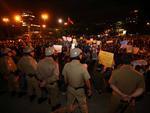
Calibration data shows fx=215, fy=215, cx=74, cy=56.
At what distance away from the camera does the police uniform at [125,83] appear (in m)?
4.80

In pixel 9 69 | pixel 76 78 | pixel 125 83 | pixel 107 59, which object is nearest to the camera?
pixel 125 83

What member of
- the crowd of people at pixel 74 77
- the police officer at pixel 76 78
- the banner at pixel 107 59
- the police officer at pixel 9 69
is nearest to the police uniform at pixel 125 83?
the crowd of people at pixel 74 77

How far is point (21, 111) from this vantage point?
26.3ft

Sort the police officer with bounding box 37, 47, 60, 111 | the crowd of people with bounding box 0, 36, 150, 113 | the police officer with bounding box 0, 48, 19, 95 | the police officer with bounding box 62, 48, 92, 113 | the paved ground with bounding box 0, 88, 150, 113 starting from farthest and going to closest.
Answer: the police officer with bounding box 0, 48, 19, 95 → the paved ground with bounding box 0, 88, 150, 113 → the police officer with bounding box 37, 47, 60, 111 → the police officer with bounding box 62, 48, 92, 113 → the crowd of people with bounding box 0, 36, 150, 113

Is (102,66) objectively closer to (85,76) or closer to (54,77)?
(54,77)

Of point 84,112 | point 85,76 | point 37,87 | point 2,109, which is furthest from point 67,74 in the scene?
point 2,109

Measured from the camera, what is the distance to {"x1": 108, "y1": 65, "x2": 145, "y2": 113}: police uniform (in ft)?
15.8

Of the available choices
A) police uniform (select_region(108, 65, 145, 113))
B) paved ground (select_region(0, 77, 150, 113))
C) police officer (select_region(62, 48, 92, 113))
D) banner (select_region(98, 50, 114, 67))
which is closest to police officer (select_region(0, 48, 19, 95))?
paved ground (select_region(0, 77, 150, 113))

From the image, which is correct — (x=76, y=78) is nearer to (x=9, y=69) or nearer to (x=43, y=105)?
(x=43, y=105)

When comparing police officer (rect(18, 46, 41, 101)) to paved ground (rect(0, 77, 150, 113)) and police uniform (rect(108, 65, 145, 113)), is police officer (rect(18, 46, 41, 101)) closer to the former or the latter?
paved ground (rect(0, 77, 150, 113))

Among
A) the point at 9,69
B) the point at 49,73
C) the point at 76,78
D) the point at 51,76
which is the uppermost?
the point at 76,78

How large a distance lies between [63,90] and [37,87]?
1.82m

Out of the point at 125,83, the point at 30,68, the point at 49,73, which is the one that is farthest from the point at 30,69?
the point at 125,83

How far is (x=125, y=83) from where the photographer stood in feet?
16.0
